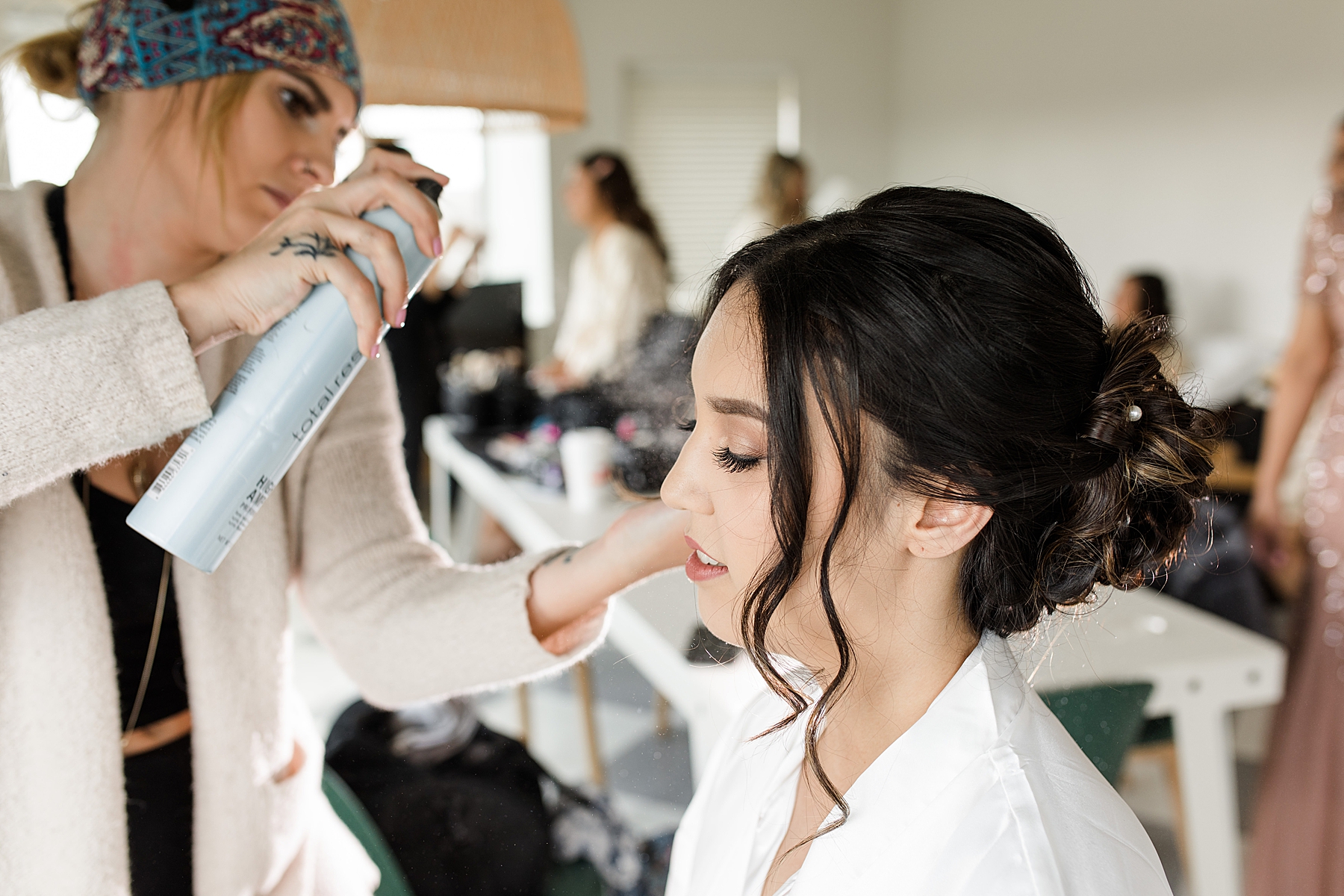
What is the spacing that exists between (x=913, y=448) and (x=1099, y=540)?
14 cm

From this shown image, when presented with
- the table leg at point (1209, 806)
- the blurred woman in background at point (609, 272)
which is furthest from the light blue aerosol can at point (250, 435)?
the blurred woman in background at point (609, 272)

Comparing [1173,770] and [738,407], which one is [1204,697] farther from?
[738,407]

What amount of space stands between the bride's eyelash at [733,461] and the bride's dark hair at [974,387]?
19 millimetres

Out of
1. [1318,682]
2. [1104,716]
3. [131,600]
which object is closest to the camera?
[131,600]

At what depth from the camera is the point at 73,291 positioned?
66 cm

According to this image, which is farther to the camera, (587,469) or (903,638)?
(587,469)

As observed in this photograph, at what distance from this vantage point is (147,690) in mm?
726

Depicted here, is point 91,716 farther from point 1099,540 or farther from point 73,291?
point 1099,540

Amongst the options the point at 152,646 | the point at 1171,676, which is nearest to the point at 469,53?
the point at 152,646

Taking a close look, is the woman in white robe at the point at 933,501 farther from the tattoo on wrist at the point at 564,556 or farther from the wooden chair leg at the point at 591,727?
the wooden chair leg at the point at 591,727

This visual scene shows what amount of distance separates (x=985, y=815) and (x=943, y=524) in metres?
0.17

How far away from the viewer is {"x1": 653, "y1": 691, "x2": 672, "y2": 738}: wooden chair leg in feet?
6.00

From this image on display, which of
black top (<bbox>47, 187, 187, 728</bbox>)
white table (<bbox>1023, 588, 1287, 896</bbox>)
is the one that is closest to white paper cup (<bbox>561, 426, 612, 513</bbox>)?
white table (<bbox>1023, 588, 1287, 896</bbox>)

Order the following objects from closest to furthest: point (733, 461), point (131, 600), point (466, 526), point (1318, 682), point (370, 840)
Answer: point (733, 461) < point (131, 600) < point (370, 840) < point (1318, 682) < point (466, 526)
